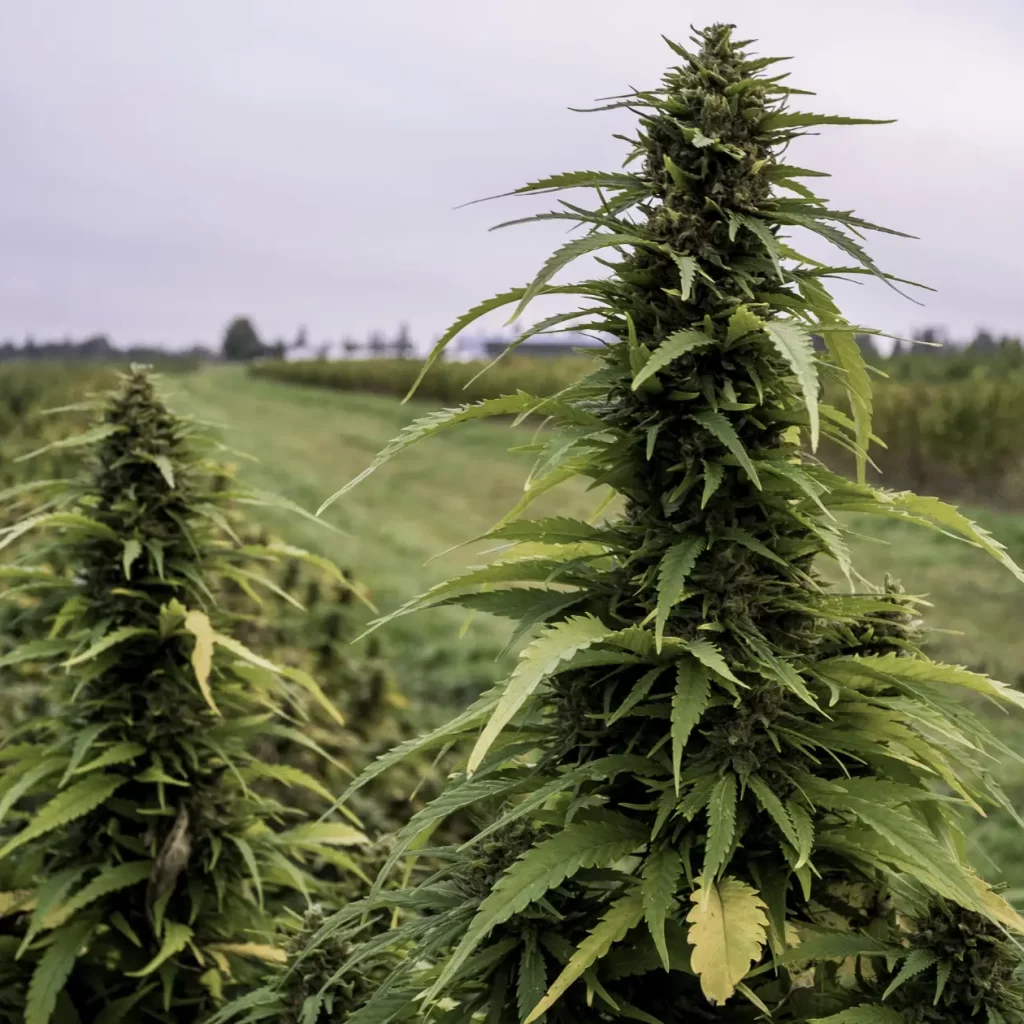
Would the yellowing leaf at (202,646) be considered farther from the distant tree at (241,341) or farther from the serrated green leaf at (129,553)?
the distant tree at (241,341)

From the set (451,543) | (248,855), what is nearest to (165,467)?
(248,855)

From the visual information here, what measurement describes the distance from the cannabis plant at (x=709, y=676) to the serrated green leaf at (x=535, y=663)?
2cm

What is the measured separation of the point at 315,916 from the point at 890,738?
49.6 inches

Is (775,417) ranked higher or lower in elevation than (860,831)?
→ higher

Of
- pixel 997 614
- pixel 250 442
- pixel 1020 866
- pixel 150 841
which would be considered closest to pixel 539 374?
pixel 250 442

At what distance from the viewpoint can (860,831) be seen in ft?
4.91

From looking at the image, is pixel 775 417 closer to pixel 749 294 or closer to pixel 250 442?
pixel 749 294

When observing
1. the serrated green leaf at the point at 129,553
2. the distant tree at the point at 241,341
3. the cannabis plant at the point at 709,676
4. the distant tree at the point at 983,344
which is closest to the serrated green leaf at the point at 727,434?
the cannabis plant at the point at 709,676

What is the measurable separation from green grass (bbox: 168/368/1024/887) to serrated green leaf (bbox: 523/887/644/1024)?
0.59 metres

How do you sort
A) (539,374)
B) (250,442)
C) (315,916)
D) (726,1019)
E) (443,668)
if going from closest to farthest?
(726,1019), (315,916), (443,668), (250,442), (539,374)

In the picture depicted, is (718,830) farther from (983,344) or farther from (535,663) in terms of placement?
(983,344)

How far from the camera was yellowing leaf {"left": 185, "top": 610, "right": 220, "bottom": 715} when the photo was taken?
8.04 ft

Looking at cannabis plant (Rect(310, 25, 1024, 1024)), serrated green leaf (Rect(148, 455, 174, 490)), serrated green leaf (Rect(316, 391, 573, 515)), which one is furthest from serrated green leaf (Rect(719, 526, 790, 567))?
serrated green leaf (Rect(148, 455, 174, 490))

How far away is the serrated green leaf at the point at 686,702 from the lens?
1.35 m
